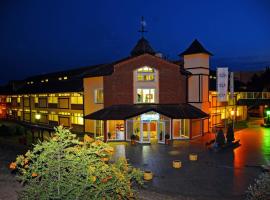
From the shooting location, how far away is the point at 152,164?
63.9 ft

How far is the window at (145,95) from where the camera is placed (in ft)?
98.8

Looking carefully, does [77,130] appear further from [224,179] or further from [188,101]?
[224,179]

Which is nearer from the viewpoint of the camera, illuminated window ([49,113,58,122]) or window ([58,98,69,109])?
window ([58,98,69,109])

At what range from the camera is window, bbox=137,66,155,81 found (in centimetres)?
3008

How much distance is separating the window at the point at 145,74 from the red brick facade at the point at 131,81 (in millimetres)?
423

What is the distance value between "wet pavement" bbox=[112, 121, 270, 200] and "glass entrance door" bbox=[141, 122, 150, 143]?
1.44 m

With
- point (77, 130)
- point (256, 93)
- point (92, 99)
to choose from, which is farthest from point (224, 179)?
point (256, 93)

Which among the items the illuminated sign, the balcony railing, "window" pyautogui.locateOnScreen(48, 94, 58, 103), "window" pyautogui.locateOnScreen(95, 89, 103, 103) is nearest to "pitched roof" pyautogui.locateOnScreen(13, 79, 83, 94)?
"window" pyautogui.locateOnScreen(48, 94, 58, 103)

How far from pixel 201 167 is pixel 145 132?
1105cm

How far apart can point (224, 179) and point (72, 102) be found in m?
23.7

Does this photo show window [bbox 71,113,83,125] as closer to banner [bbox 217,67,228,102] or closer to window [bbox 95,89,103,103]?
window [bbox 95,89,103,103]

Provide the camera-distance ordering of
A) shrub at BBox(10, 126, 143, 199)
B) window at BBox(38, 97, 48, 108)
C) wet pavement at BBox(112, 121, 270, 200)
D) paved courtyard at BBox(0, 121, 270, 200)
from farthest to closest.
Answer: window at BBox(38, 97, 48, 108)
wet pavement at BBox(112, 121, 270, 200)
paved courtyard at BBox(0, 121, 270, 200)
shrub at BBox(10, 126, 143, 199)

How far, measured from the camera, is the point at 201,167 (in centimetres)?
1872

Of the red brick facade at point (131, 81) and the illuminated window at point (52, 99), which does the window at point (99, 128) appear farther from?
the illuminated window at point (52, 99)
